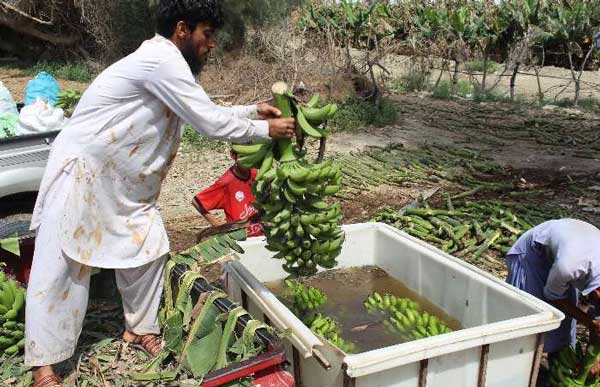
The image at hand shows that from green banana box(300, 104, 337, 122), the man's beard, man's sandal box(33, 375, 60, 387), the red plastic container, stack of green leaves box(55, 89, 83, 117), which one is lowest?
man's sandal box(33, 375, 60, 387)

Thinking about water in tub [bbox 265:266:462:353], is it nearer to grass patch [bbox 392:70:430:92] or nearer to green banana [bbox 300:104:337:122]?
green banana [bbox 300:104:337:122]

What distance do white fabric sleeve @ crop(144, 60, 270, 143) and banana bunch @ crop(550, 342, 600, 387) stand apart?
245 centimetres

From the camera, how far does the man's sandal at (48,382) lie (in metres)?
2.63

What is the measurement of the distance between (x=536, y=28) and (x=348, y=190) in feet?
40.8

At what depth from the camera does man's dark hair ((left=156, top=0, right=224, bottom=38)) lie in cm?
262

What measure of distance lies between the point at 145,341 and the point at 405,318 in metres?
1.58

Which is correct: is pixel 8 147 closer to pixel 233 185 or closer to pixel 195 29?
pixel 233 185

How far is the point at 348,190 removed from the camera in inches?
307

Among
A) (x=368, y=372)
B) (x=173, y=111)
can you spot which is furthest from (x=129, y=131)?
(x=368, y=372)

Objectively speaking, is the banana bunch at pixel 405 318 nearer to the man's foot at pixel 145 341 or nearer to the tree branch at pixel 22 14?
the man's foot at pixel 145 341

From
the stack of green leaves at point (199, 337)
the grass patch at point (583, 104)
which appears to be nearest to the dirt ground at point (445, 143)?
the grass patch at point (583, 104)

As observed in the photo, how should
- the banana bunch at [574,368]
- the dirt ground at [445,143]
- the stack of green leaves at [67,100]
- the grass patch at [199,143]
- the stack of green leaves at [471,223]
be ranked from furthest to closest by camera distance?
the grass patch at [199,143] → the dirt ground at [445,143] → the stack of green leaves at [67,100] → the stack of green leaves at [471,223] → the banana bunch at [574,368]

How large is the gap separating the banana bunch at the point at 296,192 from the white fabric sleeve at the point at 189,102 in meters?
0.33

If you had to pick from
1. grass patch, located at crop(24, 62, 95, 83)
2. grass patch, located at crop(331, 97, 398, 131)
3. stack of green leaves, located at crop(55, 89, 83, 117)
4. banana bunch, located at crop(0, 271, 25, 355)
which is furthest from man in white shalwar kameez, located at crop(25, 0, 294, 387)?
grass patch, located at crop(24, 62, 95, 83)
